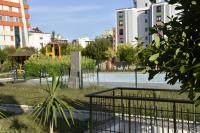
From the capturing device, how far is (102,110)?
29.1ft

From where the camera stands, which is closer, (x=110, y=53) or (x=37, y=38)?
(x=110, y=53)

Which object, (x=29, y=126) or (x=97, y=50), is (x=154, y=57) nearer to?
(x=29, y=126)

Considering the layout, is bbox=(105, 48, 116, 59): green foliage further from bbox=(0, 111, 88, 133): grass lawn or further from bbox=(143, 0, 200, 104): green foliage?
bbox=(143, 0, 200, 104): green foliage

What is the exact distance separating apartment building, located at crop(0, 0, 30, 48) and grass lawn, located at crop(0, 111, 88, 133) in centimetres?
7386

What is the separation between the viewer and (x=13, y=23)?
86.1 metres

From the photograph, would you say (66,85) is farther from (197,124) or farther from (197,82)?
(197,82)

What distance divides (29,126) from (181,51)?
20.2 feet

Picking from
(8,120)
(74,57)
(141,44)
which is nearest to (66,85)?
(74,57)

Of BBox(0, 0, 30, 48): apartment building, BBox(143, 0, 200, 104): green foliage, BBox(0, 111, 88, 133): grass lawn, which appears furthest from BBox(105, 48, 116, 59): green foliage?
BBox(143, 0, 200, 104): green foliage

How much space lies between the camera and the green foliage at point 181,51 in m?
3.70

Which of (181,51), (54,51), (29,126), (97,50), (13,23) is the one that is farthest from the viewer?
(13,23)

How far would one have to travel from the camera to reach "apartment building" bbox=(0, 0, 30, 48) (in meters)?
82.9

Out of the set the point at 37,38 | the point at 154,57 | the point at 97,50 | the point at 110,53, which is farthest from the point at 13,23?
the point at 154,57

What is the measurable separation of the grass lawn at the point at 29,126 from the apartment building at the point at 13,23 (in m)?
73.9
